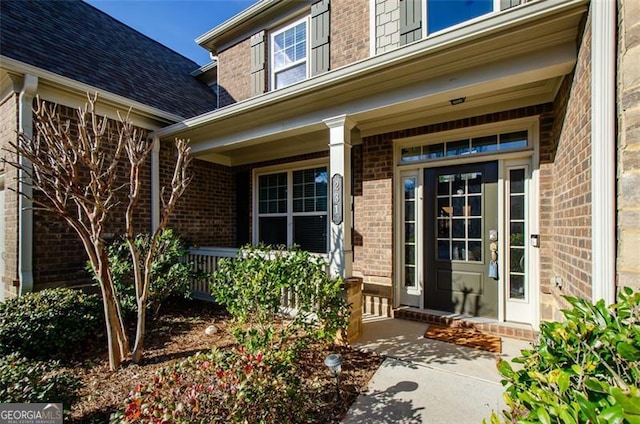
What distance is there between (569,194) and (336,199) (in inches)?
93.3

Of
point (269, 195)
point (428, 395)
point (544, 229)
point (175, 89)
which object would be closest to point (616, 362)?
point (428, 395)

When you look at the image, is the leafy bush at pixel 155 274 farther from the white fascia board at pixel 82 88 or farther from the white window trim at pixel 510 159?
the white window trim at pixel 510 159

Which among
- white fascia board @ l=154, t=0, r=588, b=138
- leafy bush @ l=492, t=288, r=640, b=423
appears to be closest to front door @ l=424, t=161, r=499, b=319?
white fascia board @ l=154, t=0, r=588, b=138

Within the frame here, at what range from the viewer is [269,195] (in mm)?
6324

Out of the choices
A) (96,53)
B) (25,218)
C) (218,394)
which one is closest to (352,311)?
(218,394)

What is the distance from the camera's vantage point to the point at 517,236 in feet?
12.2

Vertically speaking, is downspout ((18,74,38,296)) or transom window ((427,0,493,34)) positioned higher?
transom window ((427,0,493,34))

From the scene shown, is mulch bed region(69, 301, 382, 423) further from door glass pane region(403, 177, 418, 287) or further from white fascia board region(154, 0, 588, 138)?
white fascia board region(154, 0, 588, 138)

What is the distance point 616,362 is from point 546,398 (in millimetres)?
409

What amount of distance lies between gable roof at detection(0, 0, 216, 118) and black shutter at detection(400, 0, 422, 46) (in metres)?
4.48

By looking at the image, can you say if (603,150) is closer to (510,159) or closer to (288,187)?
(510,159)

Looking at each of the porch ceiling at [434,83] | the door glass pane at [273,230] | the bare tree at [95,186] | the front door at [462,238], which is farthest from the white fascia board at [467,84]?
the door glass pane at [273,230]

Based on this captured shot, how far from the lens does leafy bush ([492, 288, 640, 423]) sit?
85 cm

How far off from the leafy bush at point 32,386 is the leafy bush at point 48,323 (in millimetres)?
1107
